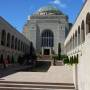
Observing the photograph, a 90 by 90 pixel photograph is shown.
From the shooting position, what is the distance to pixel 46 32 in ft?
237

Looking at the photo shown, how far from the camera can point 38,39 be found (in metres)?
71.2

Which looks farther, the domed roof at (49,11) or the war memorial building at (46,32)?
the domed roof at (49,11)

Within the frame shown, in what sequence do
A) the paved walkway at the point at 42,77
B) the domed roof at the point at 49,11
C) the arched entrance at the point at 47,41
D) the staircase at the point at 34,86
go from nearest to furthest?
the staircase at the point at 34,86, the paved walkway at the point at 42,77, the arched entrance at the point at 47,41, the domed roof at the point at 49,11

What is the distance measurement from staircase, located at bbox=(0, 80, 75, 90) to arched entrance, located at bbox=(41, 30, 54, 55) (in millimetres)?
58415

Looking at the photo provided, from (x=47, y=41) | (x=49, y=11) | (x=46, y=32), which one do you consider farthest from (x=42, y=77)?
(x=49, y=11)

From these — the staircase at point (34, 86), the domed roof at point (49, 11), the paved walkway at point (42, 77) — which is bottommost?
the staircase at point (34, 86)

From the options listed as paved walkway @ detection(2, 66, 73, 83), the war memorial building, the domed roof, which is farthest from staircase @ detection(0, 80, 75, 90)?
the domed roof

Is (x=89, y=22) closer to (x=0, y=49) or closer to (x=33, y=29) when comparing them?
(x=0, y=49)

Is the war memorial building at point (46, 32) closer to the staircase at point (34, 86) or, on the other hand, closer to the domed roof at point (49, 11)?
the domed roof at point (49, 11)

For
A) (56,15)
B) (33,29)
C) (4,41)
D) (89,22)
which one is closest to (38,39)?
(33,29)

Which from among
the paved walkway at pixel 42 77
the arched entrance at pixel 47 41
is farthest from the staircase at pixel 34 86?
the arched entrance at pixel 47 41

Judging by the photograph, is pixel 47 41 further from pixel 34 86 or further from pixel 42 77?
pixel 34 86

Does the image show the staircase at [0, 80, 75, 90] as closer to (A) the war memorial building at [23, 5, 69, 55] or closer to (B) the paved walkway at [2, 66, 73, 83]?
(B) the paved walkway at [2, 66, 73, 83]

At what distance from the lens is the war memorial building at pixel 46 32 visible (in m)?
70.1
